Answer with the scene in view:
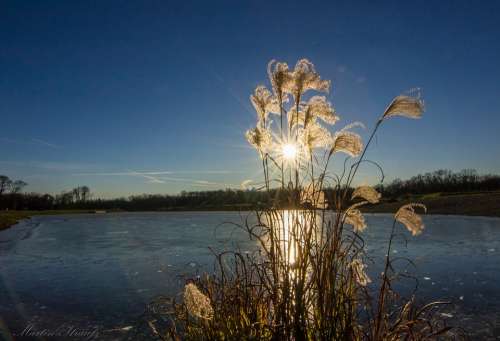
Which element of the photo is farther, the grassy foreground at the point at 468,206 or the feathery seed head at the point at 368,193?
the grassy foreground at the point at 468,206

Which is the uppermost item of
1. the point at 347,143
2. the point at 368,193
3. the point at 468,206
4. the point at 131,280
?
the point at 347,143

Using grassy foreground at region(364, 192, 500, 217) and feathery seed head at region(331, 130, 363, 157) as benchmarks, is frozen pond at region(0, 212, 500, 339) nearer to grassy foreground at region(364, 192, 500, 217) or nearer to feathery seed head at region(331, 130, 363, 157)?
feathery seed head at region(331, 130, 363, 157)

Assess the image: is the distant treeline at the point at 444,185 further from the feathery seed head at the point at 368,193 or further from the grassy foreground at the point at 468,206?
the feathery seed head at the point at 368,193

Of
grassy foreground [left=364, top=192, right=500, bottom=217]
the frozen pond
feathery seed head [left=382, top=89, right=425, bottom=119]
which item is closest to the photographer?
feathery seed head [left=382, top=89, right=425, bottom=119]

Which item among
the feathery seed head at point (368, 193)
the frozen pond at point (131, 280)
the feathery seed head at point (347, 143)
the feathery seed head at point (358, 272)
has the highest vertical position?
the feathery seed head at point (347, 143)

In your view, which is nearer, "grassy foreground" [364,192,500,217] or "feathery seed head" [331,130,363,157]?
"feathery seed head" [331,130,363,157]

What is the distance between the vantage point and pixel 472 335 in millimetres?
4477

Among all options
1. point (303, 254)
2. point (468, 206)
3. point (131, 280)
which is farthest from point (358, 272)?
point (468, 206)

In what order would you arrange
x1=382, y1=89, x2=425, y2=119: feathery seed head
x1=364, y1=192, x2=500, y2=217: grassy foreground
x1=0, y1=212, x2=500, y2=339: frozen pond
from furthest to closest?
x1=364, y1=192, x2=500, y2=217: grassy foreground
x1=0, y1=212, x2=500, y2=339: frozen pond
x1=382, y1=89, x2=425, y2=119: feathery seed head

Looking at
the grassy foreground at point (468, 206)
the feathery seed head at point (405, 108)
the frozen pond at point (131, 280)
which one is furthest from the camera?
the grassy foreground at point (468, 206)

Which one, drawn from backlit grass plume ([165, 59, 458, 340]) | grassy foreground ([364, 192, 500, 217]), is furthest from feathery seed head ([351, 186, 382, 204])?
grassy foreground ([364, 192, 500, 217])

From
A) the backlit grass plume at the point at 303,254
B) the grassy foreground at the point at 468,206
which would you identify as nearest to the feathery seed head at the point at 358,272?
the backlit grass plume at the point at 303,254

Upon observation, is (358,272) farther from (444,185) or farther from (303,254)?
(444,185)

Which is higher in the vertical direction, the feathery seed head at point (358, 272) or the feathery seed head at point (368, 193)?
the feathery seed head at point (368, 193)
